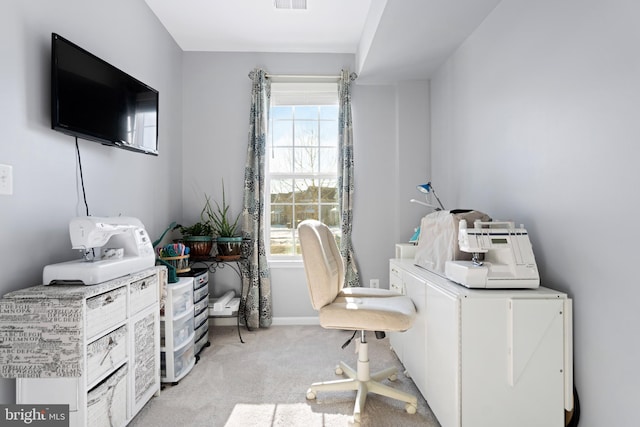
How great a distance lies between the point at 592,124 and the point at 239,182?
2.82 m

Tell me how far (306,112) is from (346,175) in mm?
832

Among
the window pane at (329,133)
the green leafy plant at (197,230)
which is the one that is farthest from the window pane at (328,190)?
the green leafy plant at (197,230)

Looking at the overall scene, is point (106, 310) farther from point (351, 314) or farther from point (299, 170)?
point (299, 170)

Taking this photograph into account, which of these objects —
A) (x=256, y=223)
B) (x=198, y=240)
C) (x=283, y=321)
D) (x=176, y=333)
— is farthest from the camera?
(x=283, y=321)

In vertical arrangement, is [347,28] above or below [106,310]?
above

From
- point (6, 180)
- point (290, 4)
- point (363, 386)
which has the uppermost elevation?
point (290, 4)

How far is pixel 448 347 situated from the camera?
1625 millimetres

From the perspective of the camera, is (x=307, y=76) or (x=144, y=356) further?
(x=307, y=76)

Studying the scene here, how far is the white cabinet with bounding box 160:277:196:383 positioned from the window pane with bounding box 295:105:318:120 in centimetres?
203

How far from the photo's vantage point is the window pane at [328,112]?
3.60 metres

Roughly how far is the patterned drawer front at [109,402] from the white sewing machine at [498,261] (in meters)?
1.75

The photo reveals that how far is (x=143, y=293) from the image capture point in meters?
1.93

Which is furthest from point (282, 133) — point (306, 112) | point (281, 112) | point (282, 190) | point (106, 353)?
point (106, 353)

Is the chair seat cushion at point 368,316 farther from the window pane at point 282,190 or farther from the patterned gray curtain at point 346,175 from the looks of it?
the window pane at point 282,190
